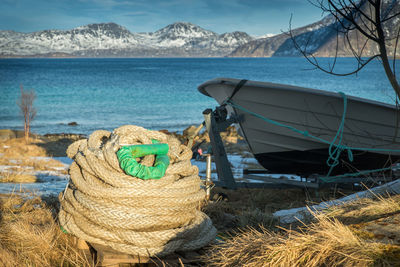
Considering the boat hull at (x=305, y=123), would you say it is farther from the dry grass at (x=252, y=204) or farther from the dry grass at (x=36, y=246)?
the dry grass at (x=36, y=246)

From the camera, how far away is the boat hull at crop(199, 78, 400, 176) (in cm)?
616

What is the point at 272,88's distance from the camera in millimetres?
6191

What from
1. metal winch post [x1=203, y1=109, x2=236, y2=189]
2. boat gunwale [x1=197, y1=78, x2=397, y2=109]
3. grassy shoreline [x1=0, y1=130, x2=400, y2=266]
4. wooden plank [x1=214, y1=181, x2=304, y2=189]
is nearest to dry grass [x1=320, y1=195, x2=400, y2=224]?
grassy shoreline [x1=0, y1=130, x2=400, y2=266]

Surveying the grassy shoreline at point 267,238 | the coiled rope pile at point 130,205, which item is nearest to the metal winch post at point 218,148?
the grassy shoreline at point 267,238

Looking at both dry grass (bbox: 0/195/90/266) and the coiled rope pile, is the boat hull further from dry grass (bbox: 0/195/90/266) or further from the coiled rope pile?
dry grass (bbox: 0/195/90/266)

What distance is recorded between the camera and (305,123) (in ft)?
21.1

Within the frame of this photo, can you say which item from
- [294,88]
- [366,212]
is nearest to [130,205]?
[366,212]

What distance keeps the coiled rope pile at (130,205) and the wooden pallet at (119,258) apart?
0.14 feet

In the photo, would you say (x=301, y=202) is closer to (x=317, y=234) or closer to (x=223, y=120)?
(x=223, y=120)

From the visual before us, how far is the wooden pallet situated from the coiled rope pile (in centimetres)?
4

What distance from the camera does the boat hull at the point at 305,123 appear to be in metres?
6.16

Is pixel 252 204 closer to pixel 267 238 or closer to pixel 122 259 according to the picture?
pixel 122 259

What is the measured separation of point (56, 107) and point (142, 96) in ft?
31.6

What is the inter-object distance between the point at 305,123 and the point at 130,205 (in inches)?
170
